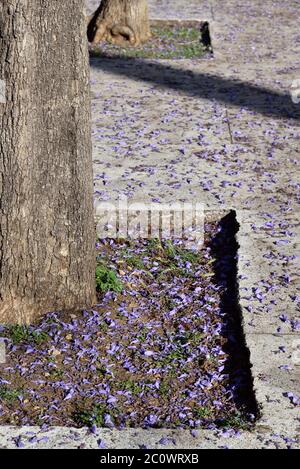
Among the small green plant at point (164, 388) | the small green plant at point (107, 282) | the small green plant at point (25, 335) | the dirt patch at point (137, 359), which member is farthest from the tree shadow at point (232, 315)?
the small green plant at point (25, 335)

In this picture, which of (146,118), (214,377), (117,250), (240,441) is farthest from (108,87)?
(240,441)

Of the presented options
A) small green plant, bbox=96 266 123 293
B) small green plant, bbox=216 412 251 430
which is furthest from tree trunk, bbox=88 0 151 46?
small green plant, bbox=216 412 251 430

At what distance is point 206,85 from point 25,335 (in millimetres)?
5159

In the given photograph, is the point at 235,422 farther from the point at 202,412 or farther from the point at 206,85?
the point at 206,85

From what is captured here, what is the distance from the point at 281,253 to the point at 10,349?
Answer: 1.80 meters

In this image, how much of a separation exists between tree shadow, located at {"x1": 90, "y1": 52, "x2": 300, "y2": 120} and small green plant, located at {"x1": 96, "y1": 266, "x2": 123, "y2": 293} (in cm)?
360

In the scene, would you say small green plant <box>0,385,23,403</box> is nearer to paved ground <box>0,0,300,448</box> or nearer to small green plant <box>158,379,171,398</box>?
paved ground <box>0,0,300,448</box>

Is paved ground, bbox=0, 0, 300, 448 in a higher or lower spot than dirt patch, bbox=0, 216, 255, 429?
higher

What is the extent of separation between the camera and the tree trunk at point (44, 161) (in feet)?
12.7

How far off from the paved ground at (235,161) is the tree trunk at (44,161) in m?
0.90

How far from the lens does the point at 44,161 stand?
404 centimetres

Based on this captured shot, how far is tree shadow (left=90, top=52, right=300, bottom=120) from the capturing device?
26.5 ft

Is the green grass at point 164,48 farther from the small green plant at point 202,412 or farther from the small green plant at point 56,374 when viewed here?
the small green plant at point 202,412

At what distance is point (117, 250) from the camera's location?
5.16 meters
